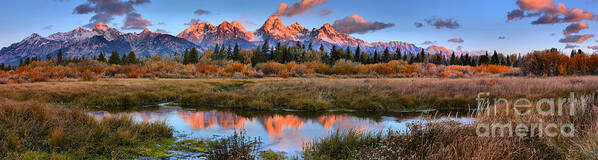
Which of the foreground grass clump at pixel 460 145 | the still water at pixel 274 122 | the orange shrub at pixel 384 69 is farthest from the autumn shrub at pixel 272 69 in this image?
the foreground grass clump at pixel 460 145

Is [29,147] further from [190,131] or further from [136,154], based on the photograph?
[190,131]

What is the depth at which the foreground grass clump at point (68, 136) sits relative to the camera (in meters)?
6.89

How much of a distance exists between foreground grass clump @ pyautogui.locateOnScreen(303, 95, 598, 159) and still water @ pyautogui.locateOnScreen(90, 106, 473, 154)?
135 cm

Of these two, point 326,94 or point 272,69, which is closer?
point 326,94

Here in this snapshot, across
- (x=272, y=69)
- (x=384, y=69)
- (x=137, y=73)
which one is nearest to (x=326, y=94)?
(x=137, y=73)

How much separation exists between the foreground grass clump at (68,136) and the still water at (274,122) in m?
1.55

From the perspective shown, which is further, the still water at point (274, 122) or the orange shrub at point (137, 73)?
the orange shrub at point (137, 73)

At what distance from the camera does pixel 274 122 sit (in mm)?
13805

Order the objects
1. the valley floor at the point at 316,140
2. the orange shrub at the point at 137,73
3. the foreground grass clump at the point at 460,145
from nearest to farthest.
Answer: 1. the foreground grass clump at the point at 460,145
2. the valley floor at the point at 316,140
3. the orange shrub at the point at 137,73

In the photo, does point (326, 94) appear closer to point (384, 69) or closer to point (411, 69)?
point (384, 69)

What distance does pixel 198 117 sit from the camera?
14805 millimetres

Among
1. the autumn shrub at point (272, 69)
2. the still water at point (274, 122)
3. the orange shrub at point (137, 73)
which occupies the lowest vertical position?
the still water at point (274, 122)

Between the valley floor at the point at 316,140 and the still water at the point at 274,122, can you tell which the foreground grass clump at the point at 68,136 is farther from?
the still water at the point at 274,122

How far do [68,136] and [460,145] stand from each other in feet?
27.3
